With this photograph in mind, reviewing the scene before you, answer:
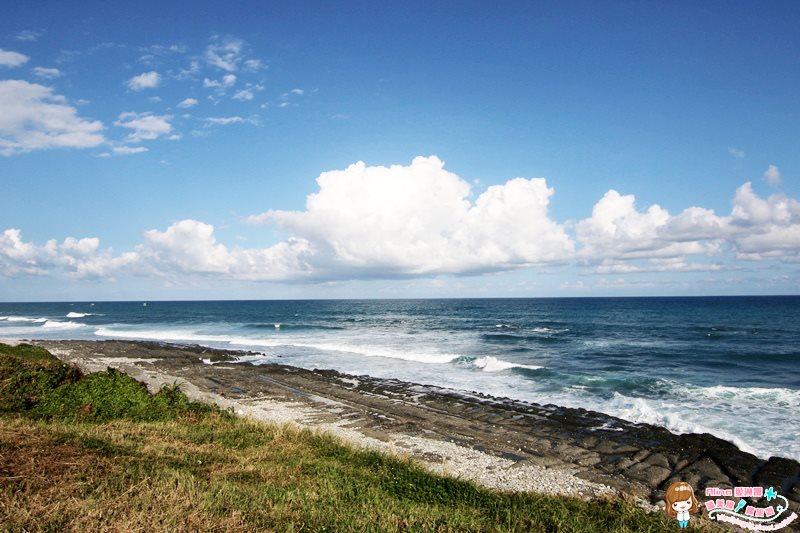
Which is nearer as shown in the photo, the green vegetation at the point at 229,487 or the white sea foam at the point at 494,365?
the green vegetation at the point at 229,487

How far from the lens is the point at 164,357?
121ft

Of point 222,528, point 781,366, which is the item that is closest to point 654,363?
point 781,366

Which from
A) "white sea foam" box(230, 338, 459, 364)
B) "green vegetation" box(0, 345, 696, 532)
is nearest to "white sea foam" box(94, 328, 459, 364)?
"white sea foam" box(230, 338, 459, 364)

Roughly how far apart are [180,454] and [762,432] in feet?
63.6

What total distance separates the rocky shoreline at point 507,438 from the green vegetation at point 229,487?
311 cm

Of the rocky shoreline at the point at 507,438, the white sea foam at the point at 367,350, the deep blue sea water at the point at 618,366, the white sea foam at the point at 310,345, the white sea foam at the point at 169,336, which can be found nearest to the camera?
the rocky shoreline at the point at 507,438

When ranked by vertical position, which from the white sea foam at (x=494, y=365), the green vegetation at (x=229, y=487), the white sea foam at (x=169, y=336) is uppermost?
the green vegetation at (x=229, y=487)

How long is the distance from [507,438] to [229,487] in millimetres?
10946

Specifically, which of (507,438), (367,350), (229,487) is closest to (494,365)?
(367,350)

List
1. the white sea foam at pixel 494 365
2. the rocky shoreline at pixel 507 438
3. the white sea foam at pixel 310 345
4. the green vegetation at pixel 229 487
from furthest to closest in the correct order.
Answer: the white sea foam at pixel 310 345 → the white sea foam at pixel 494 365 → the rocky shoreline at pixel 507 438 → the green vegetation at pixel 229 487

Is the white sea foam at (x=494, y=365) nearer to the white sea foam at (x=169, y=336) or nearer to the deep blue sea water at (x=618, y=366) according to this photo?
the deep blue sea water at (x=618, y=366)

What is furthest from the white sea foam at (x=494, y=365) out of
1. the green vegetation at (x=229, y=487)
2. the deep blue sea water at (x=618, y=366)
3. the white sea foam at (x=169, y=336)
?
the white sea foam at (x=169, y=336)

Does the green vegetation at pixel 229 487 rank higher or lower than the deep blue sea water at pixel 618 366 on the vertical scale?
higher

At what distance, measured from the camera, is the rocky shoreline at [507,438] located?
12.6 m
